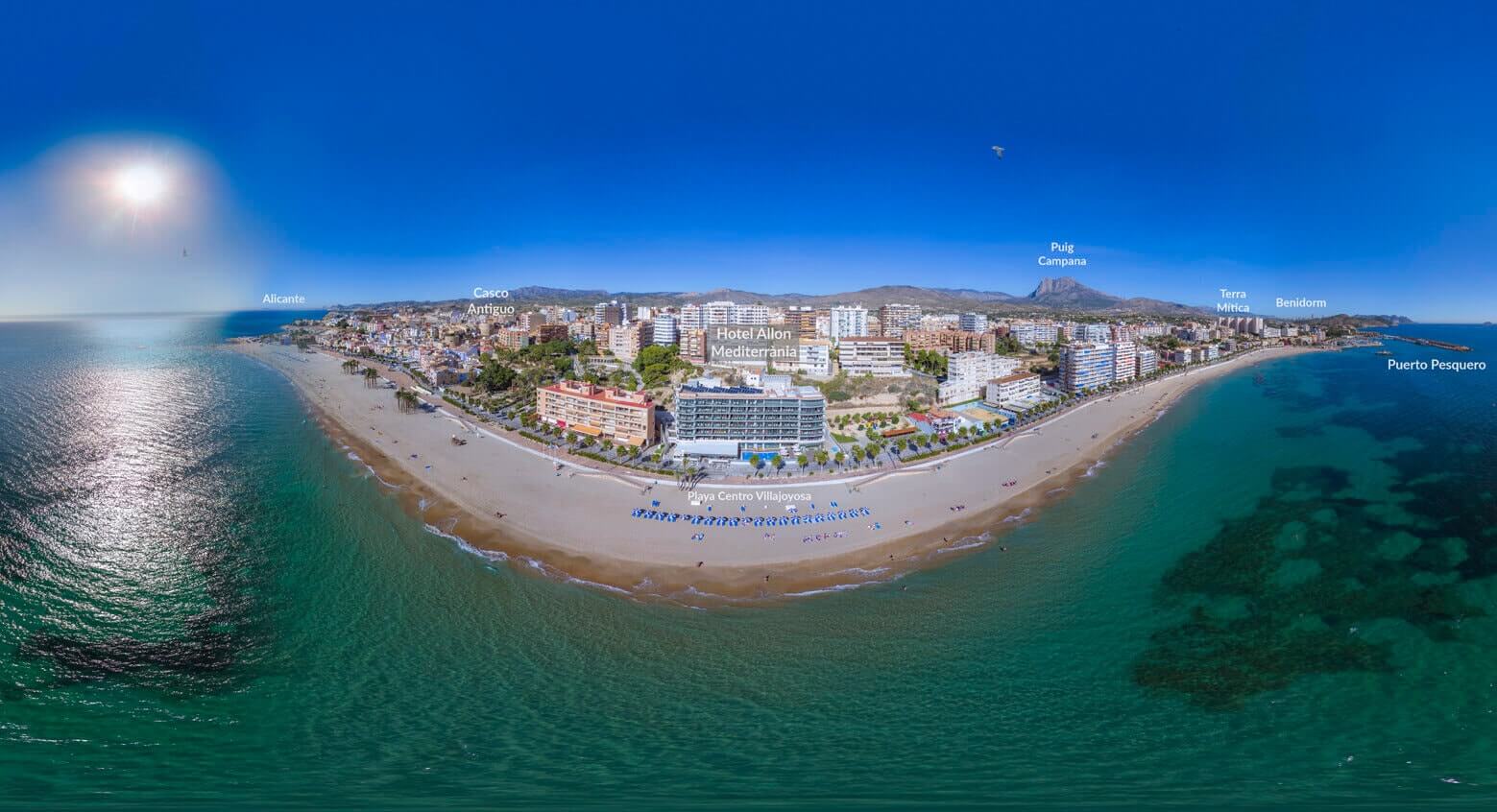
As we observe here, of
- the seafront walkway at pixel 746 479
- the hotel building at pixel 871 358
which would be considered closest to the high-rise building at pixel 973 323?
the hotel building at pixel 871 358

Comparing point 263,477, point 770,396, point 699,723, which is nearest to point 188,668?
point 699,723

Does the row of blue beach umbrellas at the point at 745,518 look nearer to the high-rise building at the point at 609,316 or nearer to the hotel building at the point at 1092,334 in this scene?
the high-rise building at the point at 609,316

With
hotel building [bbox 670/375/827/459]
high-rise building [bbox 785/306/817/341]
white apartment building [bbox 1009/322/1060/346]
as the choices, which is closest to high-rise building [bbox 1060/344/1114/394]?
white apartment building [bbox 1009/322/1060/346]

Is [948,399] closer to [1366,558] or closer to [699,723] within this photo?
[1366,558]

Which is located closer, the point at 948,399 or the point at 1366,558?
the point at 1366,558

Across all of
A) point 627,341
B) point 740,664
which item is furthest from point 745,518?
point 627,341

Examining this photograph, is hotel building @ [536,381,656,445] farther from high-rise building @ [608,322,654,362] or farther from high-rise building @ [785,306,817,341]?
high-rise building @ [785,306,817,341]

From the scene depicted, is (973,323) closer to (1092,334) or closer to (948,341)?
(1092,334)

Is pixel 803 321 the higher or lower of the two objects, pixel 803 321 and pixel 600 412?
the higher
